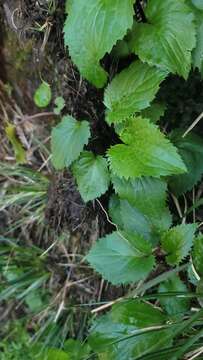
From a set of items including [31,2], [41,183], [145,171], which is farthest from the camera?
[41,183]

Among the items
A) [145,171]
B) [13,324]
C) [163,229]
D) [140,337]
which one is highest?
[145,171]

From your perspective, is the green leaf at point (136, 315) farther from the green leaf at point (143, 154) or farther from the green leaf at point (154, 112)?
the green leaf at point (154, 112)

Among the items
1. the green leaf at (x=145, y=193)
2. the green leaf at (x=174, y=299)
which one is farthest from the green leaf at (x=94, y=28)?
the green leaf at (x=174, y=299)

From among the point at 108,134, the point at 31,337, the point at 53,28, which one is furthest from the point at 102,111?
the point at 31,337

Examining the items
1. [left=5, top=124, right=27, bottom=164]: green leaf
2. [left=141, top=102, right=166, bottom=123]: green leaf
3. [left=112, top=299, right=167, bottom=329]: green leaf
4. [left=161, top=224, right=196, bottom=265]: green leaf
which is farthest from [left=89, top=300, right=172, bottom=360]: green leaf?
[left=5, top=124, right=27, bottom=164]: green leaf

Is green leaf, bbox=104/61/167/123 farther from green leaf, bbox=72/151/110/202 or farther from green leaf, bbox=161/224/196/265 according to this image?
green leaf, bbox=161/224/196/265

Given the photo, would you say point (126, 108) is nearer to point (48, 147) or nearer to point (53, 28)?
point (53, 28)

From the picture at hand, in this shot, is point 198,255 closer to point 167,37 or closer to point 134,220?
point 134,220

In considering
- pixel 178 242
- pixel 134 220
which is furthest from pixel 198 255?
pixel 134 220
